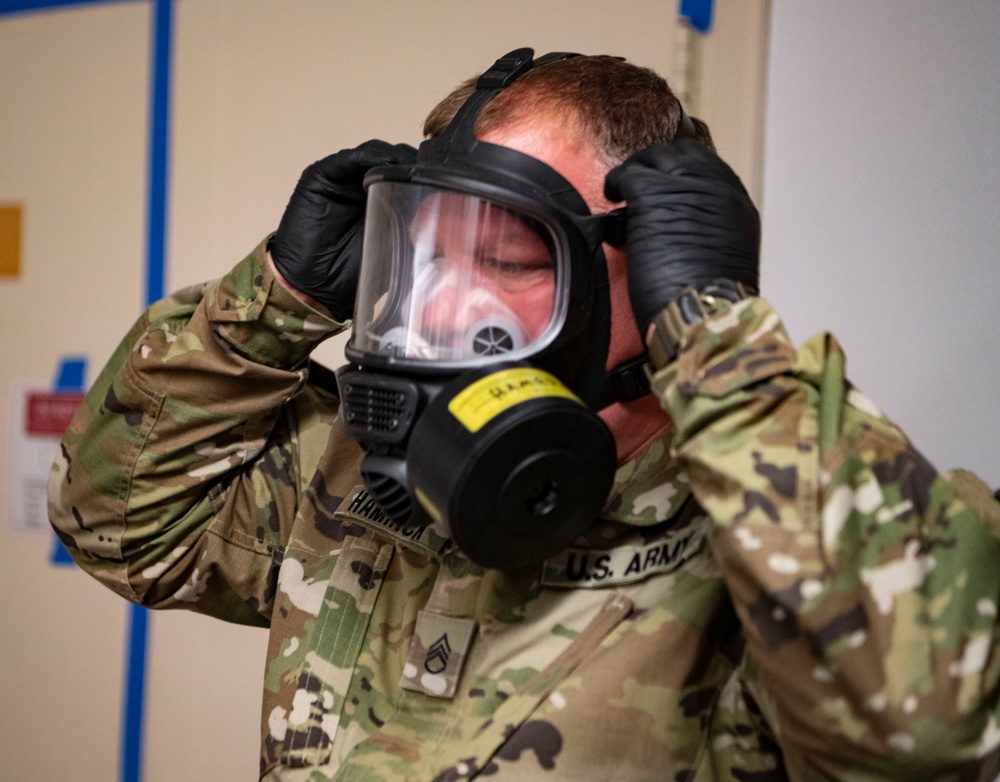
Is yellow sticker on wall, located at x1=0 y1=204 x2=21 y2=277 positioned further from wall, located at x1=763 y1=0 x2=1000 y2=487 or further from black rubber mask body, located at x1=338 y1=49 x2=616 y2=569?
wall, located at x1=763 y1=0 x2=1000 y2=487

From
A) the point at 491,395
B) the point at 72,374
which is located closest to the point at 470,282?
the point at 491,395

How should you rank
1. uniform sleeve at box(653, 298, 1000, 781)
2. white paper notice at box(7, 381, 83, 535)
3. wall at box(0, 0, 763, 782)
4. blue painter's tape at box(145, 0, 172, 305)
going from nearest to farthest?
uniform sleeve at box(653, 298, 1000, 781), wall at box(0, 0, 763, 782), blue painter's tape at box(145, 0, 172, 305), white paper notice at box(7, 381, 83, 535)

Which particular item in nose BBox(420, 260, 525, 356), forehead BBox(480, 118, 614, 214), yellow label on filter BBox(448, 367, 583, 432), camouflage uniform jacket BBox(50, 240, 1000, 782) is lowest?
camouflage uniform jacket BBox(50, 240, 1000, 782)

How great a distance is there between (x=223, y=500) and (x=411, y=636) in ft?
1.23

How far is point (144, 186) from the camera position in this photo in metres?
2.04

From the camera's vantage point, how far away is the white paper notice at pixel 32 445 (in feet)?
7.01

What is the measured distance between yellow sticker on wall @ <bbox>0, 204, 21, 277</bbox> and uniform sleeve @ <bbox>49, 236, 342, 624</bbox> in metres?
1.03

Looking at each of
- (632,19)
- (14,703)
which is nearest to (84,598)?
(14,703)

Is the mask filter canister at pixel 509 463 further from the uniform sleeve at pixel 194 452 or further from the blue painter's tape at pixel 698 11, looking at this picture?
the blue painter's tape at pixel 698 11

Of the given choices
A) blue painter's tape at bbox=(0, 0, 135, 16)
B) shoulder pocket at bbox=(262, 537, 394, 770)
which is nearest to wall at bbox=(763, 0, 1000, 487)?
shoulder pocket at bbox=(262, 537, 394, 770)

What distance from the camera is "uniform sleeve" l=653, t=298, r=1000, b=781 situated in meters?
0.74

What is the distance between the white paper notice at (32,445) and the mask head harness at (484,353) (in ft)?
4.51

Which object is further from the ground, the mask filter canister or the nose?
the nose

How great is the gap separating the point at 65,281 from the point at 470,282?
→ 1.50m
